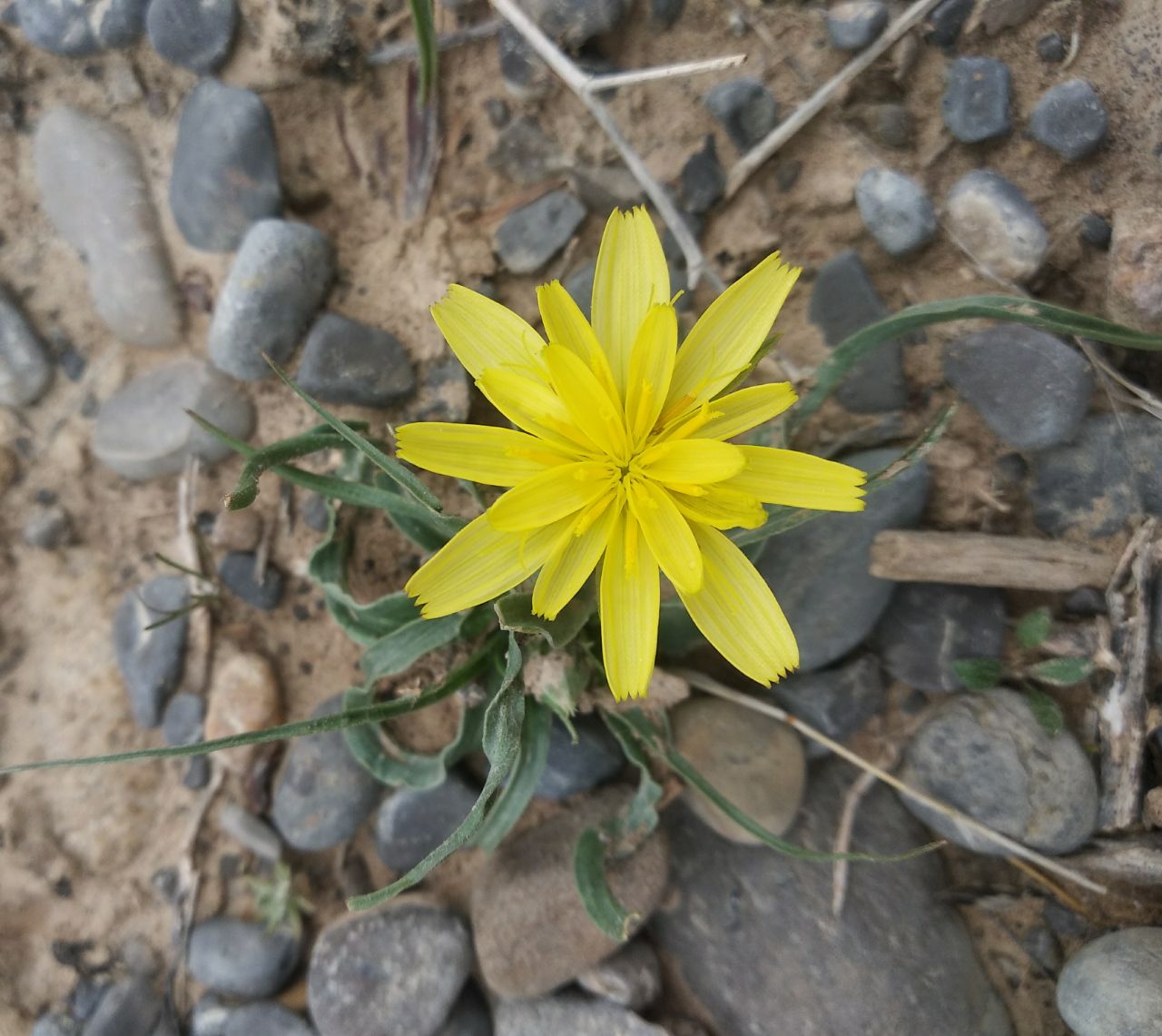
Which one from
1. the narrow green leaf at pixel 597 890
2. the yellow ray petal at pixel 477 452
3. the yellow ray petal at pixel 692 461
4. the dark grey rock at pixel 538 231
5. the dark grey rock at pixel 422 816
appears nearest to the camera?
the yellow ray petal at pixel 692 461

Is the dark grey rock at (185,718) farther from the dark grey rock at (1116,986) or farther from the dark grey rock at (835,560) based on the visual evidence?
the dark grey rock at (1116,986)

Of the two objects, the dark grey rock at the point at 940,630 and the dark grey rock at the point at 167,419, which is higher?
the dark grey rock at the point at 167,419

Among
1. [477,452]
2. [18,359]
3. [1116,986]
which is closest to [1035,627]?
[1116,986]

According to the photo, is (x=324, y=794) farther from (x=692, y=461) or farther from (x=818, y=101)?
(x=818, y=101)

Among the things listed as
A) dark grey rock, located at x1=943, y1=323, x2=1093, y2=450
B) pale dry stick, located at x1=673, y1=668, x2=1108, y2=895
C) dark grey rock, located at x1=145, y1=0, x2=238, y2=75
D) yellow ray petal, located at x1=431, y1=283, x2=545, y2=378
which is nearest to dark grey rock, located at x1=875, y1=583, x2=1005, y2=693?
pale dry stick, located at x1=673, y1=668, x2=1108, y2=895

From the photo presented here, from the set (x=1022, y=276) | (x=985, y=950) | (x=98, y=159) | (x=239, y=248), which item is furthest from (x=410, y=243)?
(x=985, y=950)

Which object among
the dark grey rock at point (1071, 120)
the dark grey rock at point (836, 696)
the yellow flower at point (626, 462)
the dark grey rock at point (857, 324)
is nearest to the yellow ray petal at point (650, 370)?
the yellow flower at point (626, 462)

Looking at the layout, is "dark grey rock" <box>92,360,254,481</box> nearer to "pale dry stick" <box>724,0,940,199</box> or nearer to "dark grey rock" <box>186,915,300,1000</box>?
"dark grey rock" <box>186,915,300,1000</box>
